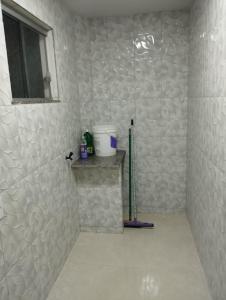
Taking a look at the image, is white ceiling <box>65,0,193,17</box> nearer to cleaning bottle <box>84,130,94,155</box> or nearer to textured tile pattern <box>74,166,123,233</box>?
cleaning bottle <box>84,130,94,155</box>

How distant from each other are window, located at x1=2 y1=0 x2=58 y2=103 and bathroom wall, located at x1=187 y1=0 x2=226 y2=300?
1.15m

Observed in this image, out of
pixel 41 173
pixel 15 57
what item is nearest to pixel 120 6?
pixel 15 57

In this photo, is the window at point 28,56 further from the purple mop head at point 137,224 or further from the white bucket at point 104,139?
the purple mop head at point 137,224

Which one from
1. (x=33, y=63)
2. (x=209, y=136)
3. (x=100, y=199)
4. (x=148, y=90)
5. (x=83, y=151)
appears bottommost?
(x=100, y=199)

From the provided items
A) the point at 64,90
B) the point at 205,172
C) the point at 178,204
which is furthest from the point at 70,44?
the point at 178,204

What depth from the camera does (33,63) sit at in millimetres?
1808

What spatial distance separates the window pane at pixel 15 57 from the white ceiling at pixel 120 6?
71 cm

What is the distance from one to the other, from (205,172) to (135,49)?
56.7 inches

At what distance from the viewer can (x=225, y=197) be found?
1.34 metres

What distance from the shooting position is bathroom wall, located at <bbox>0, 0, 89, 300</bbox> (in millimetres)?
1261

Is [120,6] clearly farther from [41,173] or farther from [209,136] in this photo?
[41,173]

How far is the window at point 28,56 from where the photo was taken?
1.52 meters

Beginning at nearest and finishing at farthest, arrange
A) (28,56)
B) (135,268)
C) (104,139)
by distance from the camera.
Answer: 1. (28,56)
2. (135,268)
3. (104,139)

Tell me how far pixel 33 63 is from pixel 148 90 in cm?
121
